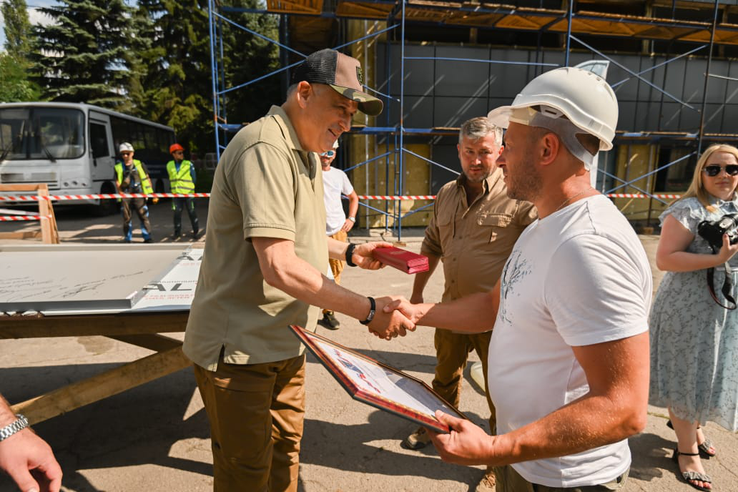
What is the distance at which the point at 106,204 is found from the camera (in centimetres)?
1384

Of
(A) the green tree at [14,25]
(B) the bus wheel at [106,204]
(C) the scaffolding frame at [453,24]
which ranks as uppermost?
(A) the green tree at [14,25]

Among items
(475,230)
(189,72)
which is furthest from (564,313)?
(189,72)

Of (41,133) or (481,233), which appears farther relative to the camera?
(41,133)

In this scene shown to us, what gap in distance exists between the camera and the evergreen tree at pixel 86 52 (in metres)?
19.8

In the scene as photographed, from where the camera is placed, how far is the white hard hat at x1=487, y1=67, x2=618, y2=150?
1145mm

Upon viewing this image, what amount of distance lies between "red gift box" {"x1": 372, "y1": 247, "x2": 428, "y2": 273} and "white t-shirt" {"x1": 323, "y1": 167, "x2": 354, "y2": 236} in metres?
2.48

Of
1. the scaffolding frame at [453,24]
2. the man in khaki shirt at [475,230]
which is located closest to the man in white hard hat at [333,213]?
the man in khaki shirt at [475,230]

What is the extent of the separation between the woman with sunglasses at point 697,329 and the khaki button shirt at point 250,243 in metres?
2.26

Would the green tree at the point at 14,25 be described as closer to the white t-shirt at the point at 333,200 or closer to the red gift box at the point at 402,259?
the white t-shirt at the point at 333,200

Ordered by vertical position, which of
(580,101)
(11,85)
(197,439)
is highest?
(11,85)

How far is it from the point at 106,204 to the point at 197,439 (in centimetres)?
1313

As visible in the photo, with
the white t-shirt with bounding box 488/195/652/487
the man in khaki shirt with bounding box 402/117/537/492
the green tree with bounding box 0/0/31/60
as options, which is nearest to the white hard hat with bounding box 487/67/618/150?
the white t-shirt with bounding box 488/195/652/487

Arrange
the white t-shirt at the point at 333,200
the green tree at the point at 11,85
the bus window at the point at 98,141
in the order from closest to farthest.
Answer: the white t-shirt at the point at 333,200 → the bus window at the point at 98,141 → the green tree at the point at 11,85

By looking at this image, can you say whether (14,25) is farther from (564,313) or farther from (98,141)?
(564,313)
